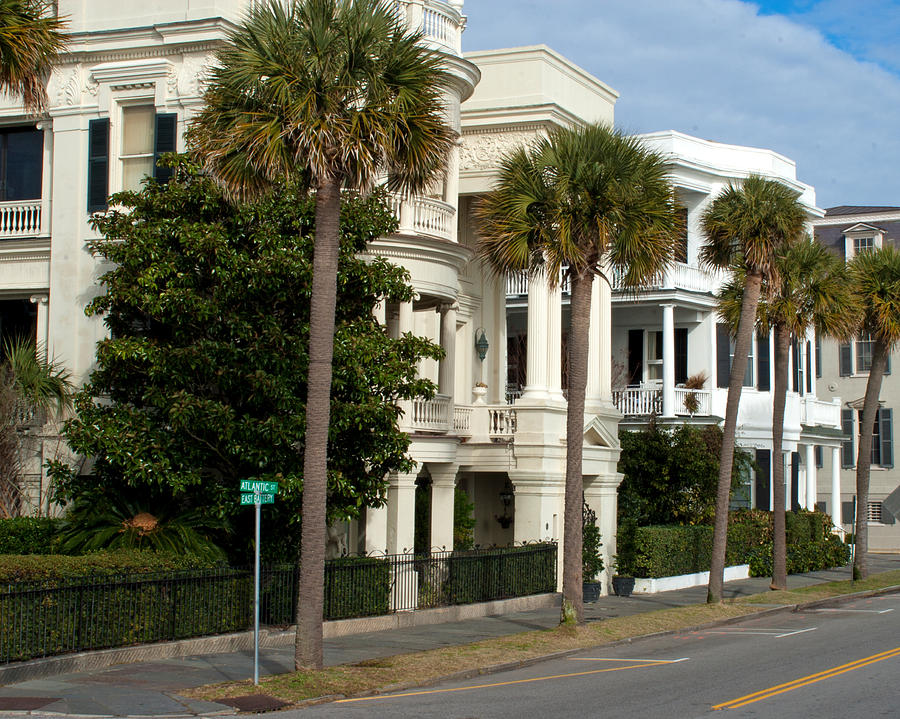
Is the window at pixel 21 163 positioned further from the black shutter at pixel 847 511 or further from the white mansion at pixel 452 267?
the black shutter at pixel 847 511

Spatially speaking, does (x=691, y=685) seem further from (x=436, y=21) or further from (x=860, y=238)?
(x=860, y=238)

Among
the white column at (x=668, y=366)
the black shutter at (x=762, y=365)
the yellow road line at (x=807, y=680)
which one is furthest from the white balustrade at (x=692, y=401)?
the yellow road line at (x=807, y=680)

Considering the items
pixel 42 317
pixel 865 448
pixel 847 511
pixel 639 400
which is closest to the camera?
pixel 42 317

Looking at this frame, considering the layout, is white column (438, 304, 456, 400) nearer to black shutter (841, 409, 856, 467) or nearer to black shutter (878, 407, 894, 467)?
black shutter (878, 407, 894, 467)

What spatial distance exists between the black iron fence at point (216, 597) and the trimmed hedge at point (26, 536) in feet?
14.1

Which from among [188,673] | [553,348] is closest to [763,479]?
[553,348]

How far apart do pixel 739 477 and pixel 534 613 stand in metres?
13.0

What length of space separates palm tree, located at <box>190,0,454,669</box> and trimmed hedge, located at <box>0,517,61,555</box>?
7.21 m

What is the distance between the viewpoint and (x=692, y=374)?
127ft

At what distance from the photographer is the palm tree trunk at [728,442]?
2703 cm

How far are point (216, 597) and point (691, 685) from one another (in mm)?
7538

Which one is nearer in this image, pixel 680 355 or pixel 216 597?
pixel 216 597

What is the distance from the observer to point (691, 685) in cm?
1574

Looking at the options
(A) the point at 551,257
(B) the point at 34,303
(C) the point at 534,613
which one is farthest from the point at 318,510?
(B) the point at 34,303
